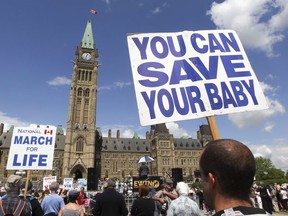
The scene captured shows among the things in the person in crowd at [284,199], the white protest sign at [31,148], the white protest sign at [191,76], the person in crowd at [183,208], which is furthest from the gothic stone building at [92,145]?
the white protest sign at [191,76]

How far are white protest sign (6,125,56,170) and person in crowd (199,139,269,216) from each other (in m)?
6.65

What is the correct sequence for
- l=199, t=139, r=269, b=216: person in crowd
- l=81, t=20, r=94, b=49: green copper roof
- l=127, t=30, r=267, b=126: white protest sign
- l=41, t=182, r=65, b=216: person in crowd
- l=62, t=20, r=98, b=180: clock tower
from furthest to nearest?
l=81, t=20, r=94, b=49: green copper roof, l=62, t=20, r=98, b=180: clock tower, l=41, t=182, r=65, b=216: person in crowd, l=127, t=30, r=267, b=126: white protest sign, l=199, t=139, r=269, b=216: person in crowd

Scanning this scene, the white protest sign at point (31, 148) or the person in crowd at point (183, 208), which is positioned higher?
the white protest sign at point (31, 148)

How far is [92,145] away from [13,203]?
68.9m

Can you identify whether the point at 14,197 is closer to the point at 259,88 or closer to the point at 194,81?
the point at 194,81

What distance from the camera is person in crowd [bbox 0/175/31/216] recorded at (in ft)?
12.9

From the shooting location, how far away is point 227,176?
4.96 feet

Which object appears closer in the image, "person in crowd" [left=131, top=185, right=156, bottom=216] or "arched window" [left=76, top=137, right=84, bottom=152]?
"person in crowd" [left=131, top=185, right=156, bottom=216]

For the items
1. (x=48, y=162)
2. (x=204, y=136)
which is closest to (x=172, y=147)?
(x=204, y=136)

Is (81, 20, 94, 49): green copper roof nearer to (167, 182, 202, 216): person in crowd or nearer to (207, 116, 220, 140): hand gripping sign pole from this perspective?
(167, 182, 202, 216): person in crowd

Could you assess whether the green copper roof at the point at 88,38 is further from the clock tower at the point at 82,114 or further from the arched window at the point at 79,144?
the arched window at the point at 79,144

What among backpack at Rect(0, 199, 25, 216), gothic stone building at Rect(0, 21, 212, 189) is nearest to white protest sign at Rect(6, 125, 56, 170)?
backpack at Rect(0, 199, 25, 216)

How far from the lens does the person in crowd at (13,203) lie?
3936 mm

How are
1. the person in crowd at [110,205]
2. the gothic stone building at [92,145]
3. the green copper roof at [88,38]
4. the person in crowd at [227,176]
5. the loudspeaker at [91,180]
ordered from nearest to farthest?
the person in crowd at [227,176]
the person in crowd at [110,205]
the loudspeaker at [91,180]
the gothic stone building at [92,145]
the green copper roof at [88,38]
